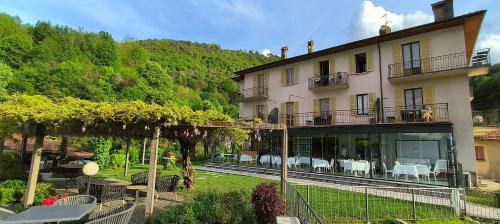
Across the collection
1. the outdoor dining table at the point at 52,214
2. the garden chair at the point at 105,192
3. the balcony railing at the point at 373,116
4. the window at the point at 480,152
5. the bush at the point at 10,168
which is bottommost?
the garden chair at the point at 105,192

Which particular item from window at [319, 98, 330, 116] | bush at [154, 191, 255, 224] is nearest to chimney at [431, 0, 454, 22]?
window at [319, 98, 330, 116]

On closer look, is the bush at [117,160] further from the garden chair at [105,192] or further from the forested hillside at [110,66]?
the garden chair at [105,192]

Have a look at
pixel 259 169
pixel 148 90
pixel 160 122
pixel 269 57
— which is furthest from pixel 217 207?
pixel 269 57

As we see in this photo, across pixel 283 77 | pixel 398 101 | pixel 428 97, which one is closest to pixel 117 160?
pixel 283 77

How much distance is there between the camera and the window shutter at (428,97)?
1551 centimetres

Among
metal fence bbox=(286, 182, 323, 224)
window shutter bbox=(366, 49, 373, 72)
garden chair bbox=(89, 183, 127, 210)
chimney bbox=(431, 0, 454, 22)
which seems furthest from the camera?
window shutter bbox=(366, 49, 373, 72)

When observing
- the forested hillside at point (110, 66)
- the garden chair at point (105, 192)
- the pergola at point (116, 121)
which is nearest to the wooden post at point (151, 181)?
the pergola at point (116, 121)

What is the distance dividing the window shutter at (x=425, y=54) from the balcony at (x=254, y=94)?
36.5 ft

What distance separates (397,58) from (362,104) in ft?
10.8

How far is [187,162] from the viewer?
437 inches

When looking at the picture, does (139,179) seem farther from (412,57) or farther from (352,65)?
(412,57)

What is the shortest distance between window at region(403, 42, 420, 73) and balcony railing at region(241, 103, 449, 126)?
88.2 inches

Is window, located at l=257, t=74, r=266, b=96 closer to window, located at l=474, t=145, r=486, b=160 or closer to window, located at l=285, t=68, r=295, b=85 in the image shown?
window, located at l=285, t=68, r=295, b=85

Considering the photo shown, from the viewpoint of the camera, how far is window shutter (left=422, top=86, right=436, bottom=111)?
15.5m
